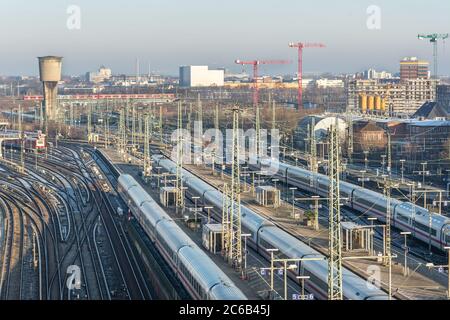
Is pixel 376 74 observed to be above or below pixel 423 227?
above

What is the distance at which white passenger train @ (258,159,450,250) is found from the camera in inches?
633

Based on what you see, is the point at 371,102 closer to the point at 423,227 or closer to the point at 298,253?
the point at 423,227

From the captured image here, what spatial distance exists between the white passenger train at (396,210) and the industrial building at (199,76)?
92.1 meters

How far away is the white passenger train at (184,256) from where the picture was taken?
1086cm

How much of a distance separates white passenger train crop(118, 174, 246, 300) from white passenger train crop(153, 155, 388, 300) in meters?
1.38

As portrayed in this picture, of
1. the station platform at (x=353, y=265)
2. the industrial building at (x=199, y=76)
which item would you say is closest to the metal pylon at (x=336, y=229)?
the station platform at (x=353, y=265)

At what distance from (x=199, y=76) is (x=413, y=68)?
1443 inches

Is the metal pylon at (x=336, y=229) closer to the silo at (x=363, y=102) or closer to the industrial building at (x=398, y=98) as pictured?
the silo at (x=363, y=102)

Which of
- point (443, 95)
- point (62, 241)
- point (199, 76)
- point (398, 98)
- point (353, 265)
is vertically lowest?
point (62, 241)

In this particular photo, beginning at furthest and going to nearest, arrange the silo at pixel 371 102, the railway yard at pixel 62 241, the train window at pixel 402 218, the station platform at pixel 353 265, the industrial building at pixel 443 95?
the silo at pixel 371 102, the industrial building at pixel 443 95, the train window at pixel 402 218, the railway yard at pixel 62 241, the station platform at pixel 353 265

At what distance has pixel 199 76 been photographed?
117625 millimetres

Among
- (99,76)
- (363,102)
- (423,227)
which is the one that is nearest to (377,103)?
(363,102)

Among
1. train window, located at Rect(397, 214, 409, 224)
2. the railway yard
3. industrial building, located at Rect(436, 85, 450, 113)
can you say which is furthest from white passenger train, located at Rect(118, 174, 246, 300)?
industrial building, located at Rect(436, 85, 450, 113)

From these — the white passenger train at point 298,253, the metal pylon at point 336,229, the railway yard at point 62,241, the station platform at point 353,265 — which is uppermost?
the metal pylon at point 336,229
